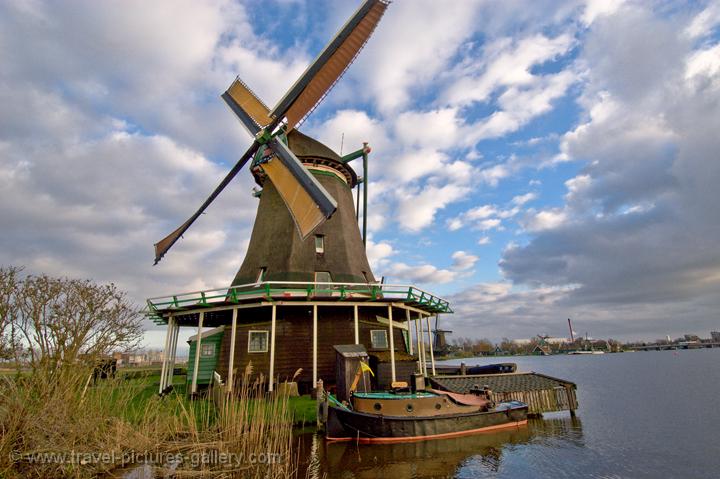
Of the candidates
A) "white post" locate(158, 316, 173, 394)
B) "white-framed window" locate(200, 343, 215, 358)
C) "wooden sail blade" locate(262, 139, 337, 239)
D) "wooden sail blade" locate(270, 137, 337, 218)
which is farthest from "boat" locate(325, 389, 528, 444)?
"white post" locate(158, 316, 173, 394)

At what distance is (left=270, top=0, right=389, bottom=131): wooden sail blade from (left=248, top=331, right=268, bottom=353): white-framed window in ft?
35.5

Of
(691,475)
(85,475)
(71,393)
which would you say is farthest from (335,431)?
(691,475)

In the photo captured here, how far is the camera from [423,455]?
1047 centimetres

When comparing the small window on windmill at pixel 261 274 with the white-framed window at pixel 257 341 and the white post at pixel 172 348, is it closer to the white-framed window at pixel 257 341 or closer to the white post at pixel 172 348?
the white-framed window at pixel 257 341

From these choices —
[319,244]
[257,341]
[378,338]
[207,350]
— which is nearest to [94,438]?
[257,341]

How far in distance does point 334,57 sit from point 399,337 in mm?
14826

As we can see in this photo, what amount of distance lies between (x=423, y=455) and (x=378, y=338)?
845cm

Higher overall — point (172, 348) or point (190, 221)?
point (190, 221)

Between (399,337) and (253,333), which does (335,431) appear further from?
(399,337)

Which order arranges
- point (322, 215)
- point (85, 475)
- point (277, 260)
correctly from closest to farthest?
point (85, 475)
point (322, 215)
point (277, 260)

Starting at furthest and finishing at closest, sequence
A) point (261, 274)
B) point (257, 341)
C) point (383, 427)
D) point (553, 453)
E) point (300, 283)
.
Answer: point (261, 274), point (257, 341), point (300, 283), point (383, 427), point (553, 453)

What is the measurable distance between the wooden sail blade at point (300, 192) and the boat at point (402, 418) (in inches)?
242

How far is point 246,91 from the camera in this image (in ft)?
77.3

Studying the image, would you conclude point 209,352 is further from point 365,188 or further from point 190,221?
point 365,188
